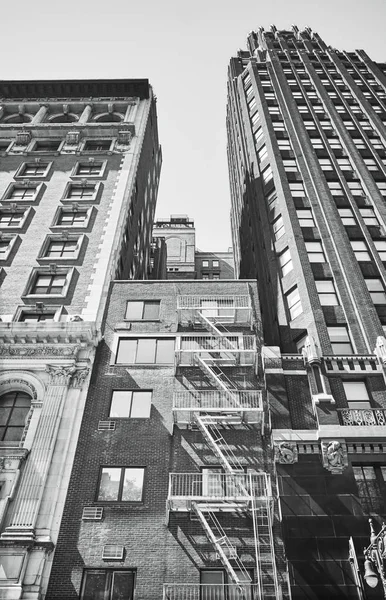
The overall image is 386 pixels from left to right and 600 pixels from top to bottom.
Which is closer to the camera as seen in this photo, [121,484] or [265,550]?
[265,550]

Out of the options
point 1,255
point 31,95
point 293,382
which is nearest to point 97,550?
point 293,382

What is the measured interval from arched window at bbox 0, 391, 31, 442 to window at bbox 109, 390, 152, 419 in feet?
13.9

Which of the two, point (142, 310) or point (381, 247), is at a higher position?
point (381, 247)

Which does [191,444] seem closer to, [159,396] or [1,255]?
[159,396]

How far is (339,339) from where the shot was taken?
31625mm

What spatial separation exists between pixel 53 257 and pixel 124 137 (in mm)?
18217

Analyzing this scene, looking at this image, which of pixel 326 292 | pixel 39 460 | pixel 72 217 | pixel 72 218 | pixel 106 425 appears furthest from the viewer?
pixel 72 217

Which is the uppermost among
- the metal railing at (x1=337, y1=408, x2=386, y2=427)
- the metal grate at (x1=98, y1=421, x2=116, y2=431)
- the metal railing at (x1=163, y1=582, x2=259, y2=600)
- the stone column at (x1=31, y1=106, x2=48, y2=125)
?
the stone column at (x1=31, y1=106, x2=48, y2=125)

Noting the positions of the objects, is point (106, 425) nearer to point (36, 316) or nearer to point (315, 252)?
point (36, 316)

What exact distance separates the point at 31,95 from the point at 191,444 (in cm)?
4679

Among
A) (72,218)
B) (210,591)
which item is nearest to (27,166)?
(72,218)

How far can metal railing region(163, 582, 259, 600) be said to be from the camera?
63.1ft

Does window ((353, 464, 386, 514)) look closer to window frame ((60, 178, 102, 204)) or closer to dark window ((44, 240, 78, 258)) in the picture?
dark window ((44, 240, 78, 258))

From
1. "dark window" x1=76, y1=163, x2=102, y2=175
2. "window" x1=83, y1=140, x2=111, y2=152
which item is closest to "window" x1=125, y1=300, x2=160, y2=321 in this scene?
"dark window" x1=76, y1=163, x2=102, y2=175
